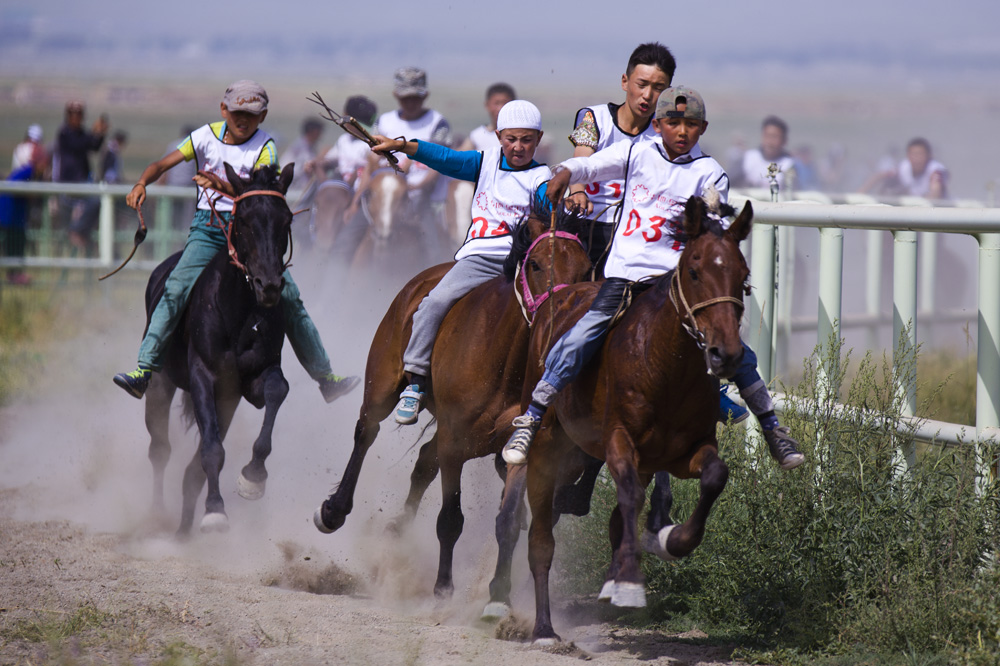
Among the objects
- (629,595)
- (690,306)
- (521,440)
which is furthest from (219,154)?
(629,595)

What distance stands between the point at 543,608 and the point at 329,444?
4.33m

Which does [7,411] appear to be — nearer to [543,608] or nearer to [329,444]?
[329,444]

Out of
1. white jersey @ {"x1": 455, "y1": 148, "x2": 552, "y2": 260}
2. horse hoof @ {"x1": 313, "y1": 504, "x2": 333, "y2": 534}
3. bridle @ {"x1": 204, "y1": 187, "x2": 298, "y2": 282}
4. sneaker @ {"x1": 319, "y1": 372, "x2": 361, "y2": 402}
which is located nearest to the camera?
white jersey @ {"x1": 455, "y1": 148, "x2": 552, "y2": 260}

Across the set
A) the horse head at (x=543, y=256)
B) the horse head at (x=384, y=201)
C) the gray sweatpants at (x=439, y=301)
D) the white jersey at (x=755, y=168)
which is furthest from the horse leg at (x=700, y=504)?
the white jersey at (x=755, y=168)

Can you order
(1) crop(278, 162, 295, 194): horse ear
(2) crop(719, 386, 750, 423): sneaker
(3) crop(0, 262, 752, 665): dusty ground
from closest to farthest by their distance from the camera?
(3) crop(0, 262, 752, 665): dusty ground → (2) crop(719, 386, 750, 423): sneaker → (1) crop(278, 162, 295, 194): horse ear

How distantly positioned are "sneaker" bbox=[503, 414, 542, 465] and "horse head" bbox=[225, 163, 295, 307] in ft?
7.38

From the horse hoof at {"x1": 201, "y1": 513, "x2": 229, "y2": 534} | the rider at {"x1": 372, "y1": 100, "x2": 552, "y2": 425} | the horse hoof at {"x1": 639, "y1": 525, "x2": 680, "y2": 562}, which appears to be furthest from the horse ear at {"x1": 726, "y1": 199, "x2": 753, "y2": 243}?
the horse hoof at {"x1": 201, "y1": 513, "x2": 229, "y2": 534}

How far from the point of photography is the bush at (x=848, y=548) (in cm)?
485

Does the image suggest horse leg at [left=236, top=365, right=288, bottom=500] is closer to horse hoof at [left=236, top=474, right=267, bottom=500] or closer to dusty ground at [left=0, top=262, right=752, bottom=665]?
horse hoof at [left=236, top=474, right=267, bottom=500]

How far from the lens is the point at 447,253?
11.7 meters

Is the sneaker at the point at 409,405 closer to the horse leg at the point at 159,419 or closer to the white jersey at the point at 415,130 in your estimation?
the horse leg at the point at 159,419

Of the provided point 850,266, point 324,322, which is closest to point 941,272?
point 850,266

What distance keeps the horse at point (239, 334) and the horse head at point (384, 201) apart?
4.26 m

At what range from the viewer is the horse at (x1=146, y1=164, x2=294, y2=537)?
7.09 m
